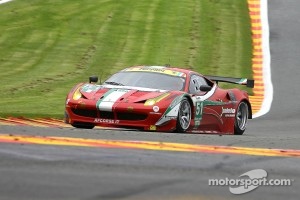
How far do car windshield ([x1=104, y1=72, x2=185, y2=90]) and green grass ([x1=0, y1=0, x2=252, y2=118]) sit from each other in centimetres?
423

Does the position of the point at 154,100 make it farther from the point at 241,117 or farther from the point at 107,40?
the point at 107,40

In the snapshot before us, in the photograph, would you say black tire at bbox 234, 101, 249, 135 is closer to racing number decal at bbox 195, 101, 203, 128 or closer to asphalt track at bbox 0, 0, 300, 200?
racing number decal at bbox 195, 101, 203, 128

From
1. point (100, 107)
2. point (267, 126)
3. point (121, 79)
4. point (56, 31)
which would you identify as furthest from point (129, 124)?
point (56, 31)

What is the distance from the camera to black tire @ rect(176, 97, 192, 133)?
1142cm

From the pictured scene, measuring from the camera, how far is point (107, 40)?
23125mm

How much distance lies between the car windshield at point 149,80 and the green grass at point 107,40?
13.9 ft

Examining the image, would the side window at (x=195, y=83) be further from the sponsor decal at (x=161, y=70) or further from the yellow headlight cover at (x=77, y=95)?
the yellow headlight cover at (x=77, y=95)

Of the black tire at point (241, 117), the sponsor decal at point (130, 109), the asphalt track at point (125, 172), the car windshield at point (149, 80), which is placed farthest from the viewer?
the black tire at point (241, 117)

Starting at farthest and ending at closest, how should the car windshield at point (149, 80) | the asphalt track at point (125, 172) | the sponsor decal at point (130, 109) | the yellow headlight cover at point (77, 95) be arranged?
the car windshield at point (149, 80)
the yellow headlight cover at point (77, 95)
the sponsor decal at point (130, 109)
the asphalt track at point (125, 172)

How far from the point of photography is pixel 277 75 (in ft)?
67.5

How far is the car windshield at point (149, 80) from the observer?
39.3 ft

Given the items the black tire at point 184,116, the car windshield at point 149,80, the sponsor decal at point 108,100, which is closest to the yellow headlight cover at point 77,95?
the sponsor decal at point 108,100

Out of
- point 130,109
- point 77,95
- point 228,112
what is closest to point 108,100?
point 130,109

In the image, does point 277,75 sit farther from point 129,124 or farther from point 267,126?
point 129,124
